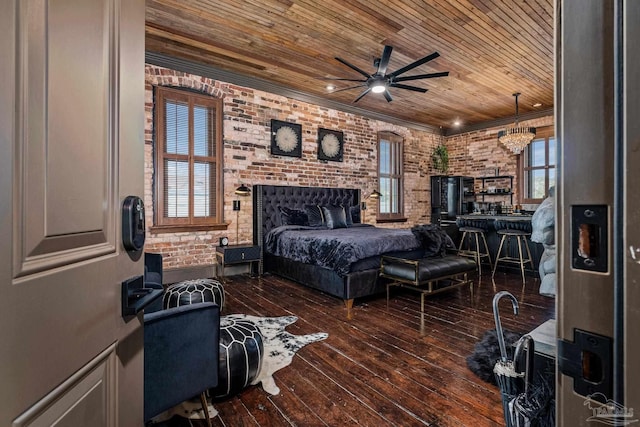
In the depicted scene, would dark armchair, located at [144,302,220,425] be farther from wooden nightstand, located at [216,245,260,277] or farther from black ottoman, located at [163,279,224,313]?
wooden nightstand, located at [216,245,260,277]

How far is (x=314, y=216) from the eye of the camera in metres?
5.12

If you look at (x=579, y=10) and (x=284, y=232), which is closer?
(x=579, y=10)

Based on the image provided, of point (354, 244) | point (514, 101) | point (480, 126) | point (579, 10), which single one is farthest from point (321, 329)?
point (480, 126)

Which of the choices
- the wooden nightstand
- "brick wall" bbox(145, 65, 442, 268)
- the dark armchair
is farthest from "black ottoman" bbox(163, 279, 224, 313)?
"brick wall" bbox(145, 65, 442, 268)

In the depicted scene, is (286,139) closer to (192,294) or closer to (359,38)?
(359,38)

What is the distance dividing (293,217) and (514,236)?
3611 mm

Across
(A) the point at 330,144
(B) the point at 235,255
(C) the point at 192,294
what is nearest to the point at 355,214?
(A) the point at 330,144

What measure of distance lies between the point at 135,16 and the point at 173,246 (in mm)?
3989

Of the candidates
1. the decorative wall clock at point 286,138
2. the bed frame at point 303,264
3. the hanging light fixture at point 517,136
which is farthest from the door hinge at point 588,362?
the hanging light fixture at point 517,136

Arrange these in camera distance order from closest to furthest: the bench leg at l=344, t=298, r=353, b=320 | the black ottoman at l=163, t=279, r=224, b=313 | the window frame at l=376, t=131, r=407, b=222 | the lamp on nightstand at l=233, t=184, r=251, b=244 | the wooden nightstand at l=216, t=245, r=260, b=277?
the black ottoman at l=163, t=279, r=224, b=313 → the bench leg at l=344, t=298, r=353, b=320 → the wooden nightstand at l=216, t=245, r=260, b=277 → the lamp on nightstand at l=233, t=184, r=251, b=244 → the window frame at l=376, t=131, r=407, b=222

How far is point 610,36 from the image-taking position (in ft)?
1.31

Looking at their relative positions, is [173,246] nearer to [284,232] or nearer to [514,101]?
[284,232]

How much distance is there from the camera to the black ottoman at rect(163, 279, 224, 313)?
2.49 m

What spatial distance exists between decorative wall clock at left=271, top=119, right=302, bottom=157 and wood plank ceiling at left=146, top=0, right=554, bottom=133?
68 centimetres
